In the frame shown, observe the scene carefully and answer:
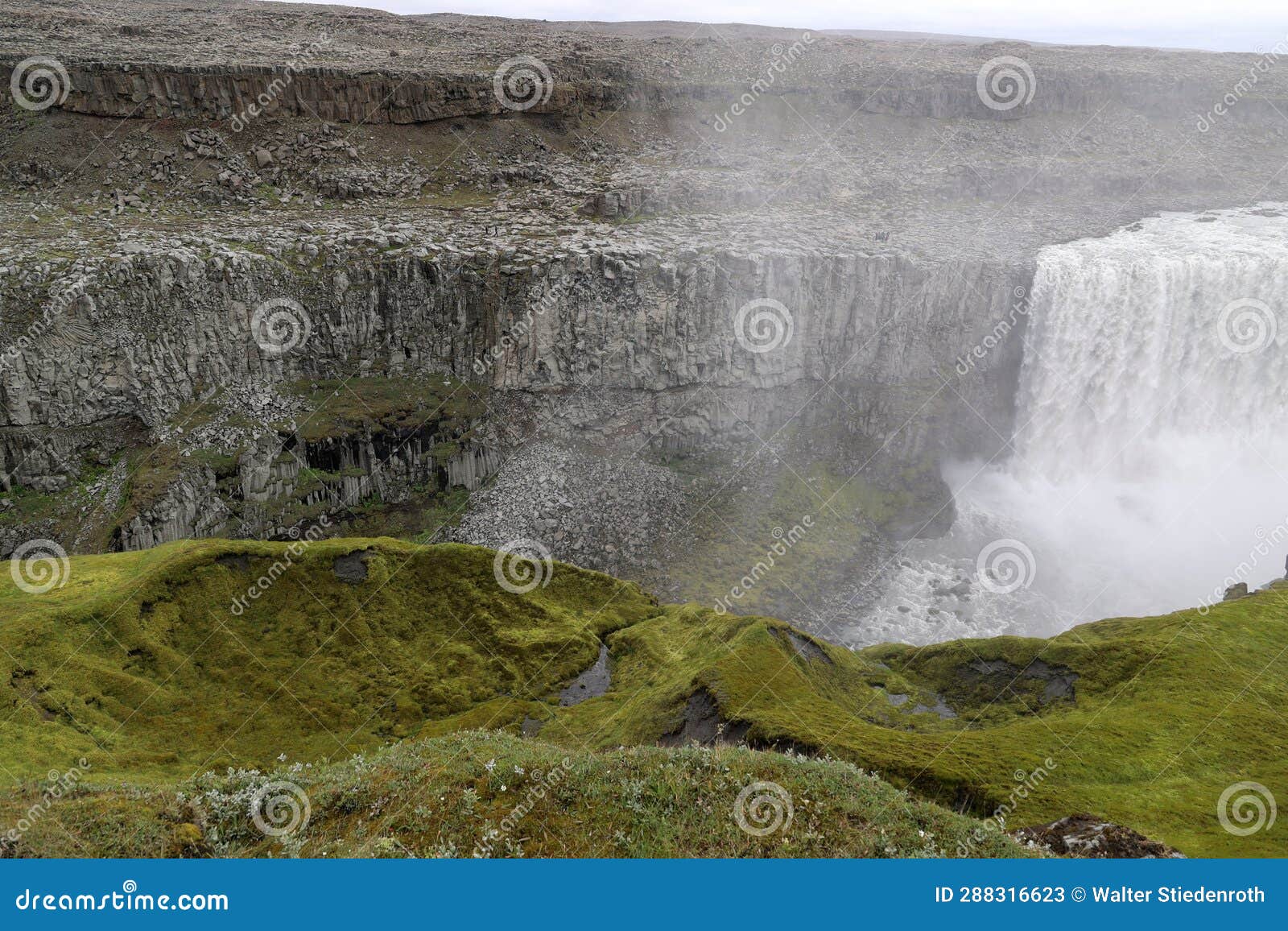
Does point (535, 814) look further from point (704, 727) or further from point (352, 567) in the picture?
point (352, 567)

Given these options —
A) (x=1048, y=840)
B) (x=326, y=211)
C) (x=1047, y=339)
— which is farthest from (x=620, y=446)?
(x=1048, y=840)

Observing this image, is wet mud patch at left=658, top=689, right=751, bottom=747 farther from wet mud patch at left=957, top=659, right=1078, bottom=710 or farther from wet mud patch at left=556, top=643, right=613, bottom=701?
wet mud patch at left=957, top=659, right=1078, bottom=710

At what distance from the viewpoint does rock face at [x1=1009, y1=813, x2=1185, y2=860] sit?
16.8 metres

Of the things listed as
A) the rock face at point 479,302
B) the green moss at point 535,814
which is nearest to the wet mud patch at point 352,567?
the green moss at point 535,814

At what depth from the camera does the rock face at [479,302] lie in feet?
154

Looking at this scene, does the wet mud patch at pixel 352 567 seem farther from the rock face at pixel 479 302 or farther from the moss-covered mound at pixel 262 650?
the rock face at pixel 479 302

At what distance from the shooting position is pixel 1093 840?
56.5 feet

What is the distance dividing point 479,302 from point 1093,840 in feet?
147

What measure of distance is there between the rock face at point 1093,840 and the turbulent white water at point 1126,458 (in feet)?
87.1

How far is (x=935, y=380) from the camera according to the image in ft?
187

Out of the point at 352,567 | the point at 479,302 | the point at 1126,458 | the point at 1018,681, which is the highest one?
the point at 479,302

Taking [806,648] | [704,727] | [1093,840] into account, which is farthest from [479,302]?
[1093,840]

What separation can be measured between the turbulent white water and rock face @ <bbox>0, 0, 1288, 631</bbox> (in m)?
2.57

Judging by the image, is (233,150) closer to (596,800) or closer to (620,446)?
(620,446)
